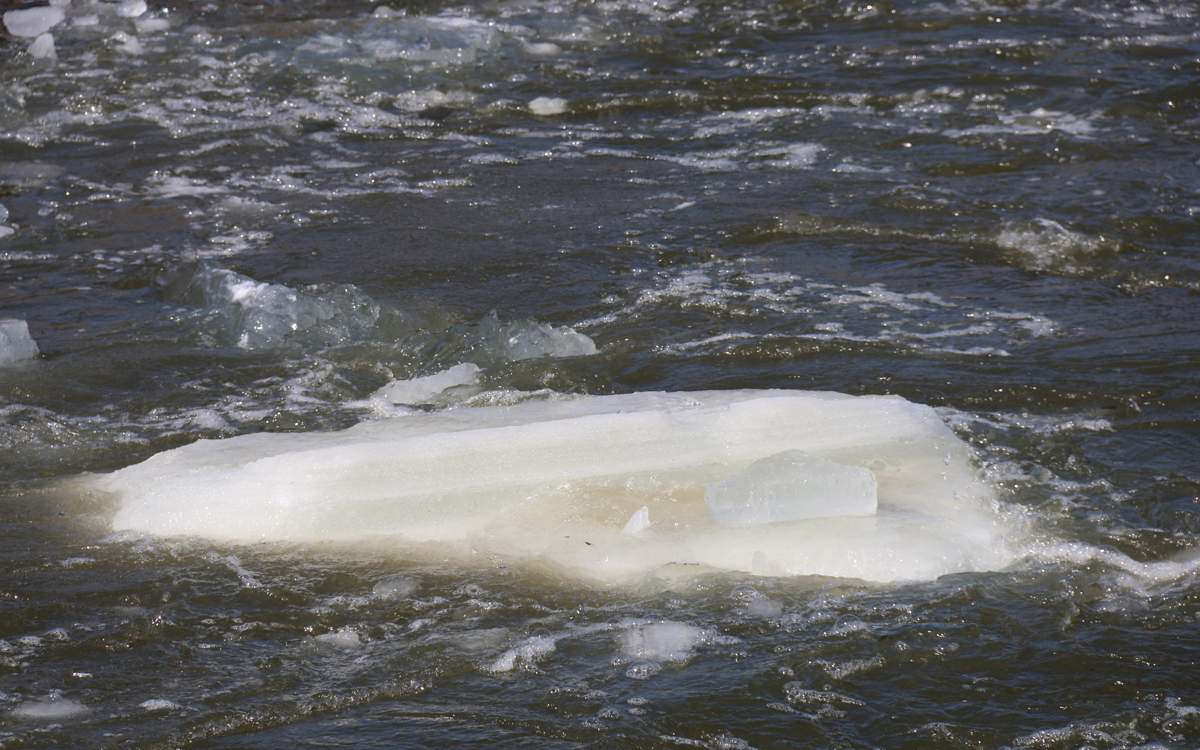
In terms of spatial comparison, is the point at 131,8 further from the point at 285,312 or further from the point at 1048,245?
the point at 1048,245

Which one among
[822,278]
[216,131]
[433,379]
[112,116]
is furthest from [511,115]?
[433,379]

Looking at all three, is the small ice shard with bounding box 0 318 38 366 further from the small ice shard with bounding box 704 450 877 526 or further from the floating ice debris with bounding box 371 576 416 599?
the small ice shard with bounding box 704 450 877 526

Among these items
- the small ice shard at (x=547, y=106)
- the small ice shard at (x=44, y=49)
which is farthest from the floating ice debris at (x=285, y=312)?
the small ice shard at (x=44, y=49)

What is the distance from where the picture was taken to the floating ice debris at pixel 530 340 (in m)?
5.82

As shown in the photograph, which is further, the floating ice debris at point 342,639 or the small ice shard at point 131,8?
the small ice shard at point 131,8

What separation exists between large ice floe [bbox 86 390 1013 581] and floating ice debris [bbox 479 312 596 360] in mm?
785

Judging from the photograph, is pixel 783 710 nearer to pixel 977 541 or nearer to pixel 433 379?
pixel 977 541

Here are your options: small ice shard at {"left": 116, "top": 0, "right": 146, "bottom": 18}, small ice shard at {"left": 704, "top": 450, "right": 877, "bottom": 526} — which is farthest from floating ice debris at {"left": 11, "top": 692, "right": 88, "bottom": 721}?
small ice shard at {"left": 116, "top": 0, "right": 146, "bottom": 18}

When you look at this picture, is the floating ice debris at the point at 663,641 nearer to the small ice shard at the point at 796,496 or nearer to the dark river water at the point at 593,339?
the dark river water at the point at 593,339

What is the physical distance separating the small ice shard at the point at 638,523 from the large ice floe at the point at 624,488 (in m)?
0.01

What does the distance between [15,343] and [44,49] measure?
18.8 ft

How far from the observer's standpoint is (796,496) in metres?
4.37

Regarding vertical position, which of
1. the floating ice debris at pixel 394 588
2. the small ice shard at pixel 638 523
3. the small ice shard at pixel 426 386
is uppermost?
the small ice shard at pixel 638 523

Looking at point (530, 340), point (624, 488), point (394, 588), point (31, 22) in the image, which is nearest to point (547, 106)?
point (530, 340)
